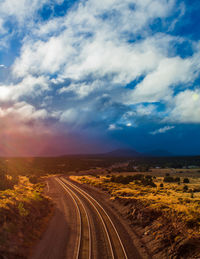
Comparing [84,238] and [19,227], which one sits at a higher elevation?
[19,227]

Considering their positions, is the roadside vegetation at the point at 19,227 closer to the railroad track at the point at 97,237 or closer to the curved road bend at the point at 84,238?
the curved road bend at the point at 84,238

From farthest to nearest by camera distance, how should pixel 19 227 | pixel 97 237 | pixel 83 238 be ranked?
pixel 97 237 < pixel 83 238 < pixel 19 227

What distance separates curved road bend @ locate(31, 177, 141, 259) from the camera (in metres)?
A: 13.8

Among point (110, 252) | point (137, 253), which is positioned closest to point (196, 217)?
point (137, 253)

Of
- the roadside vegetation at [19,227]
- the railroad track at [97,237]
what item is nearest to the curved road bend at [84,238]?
the railroad track at [97,237]

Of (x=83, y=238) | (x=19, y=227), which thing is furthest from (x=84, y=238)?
(x=19, y=227)

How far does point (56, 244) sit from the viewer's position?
15266 millimetres

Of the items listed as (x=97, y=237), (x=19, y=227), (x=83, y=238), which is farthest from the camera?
(x=97, y=237)

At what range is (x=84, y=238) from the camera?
16312 millimetres

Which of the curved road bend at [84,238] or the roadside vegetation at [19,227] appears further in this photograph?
the curved road bend at [84,238]

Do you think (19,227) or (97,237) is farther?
(97,237)

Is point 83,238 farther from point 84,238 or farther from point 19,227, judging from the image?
point 19,227

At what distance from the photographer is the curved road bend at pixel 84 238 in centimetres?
1376

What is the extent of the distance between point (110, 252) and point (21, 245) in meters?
6.98
